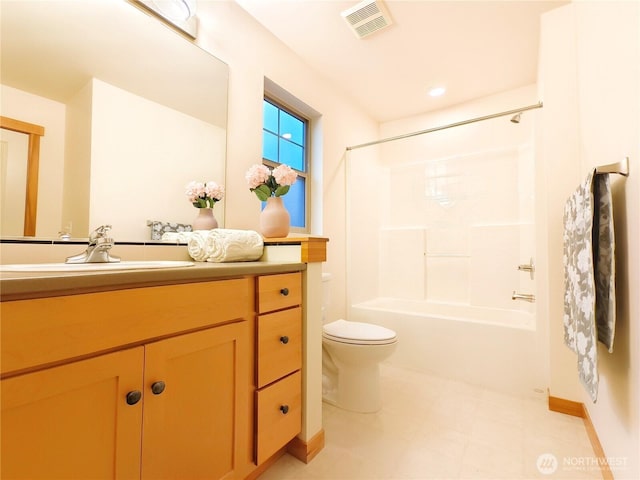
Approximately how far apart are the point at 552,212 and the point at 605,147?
0.54 metres

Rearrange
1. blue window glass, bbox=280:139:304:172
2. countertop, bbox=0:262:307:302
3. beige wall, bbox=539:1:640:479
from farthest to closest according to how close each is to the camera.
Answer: blue window glass, bbox=280:139:304:172, beige wall, bbox=539:1:640:479, countertop, bbox=0:262:307:302

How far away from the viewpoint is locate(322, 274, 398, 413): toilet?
1.60 metres

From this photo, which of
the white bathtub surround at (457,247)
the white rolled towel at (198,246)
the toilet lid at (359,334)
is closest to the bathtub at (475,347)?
the white bathtub surround at (457,247)

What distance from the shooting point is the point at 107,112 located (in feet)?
3.81

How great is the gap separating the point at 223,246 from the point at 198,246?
16cm

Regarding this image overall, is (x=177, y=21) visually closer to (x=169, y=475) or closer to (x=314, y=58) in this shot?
(x=314, y=58)

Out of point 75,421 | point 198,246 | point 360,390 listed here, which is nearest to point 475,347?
point 360,390

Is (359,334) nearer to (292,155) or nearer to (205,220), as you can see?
(205,220)

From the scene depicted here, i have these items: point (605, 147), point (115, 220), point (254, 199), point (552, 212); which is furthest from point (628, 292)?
point (115, 220)

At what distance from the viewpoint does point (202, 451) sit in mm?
877

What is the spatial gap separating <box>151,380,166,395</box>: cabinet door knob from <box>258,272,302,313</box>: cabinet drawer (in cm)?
38

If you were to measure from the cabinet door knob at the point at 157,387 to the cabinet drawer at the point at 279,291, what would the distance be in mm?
377

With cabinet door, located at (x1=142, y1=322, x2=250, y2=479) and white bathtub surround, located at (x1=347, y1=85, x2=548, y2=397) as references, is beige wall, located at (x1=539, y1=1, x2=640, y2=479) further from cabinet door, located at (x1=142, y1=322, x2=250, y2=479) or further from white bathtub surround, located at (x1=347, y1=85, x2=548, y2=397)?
cabinet door, located at (x1=142, y1=322, x2=250, y2=479)

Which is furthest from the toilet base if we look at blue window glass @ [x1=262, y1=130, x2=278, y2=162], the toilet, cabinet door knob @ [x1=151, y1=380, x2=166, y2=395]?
blue window glass @ [x1=262, y1=130, x2=278, y2=162]
